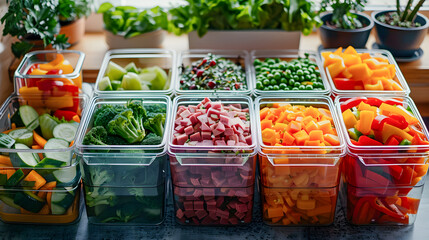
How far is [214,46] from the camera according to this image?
2.11 metres

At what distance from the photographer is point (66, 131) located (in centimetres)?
160

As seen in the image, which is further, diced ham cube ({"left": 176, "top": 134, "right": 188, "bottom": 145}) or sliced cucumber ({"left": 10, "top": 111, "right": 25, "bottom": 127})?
sliced cucumber ({"left": 10, "top": 111, "right": 25, "bottom": 127})

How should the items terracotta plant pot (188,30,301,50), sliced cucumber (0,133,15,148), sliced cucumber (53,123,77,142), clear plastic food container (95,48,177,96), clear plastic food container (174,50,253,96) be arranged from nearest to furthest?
sliced cucumber (0,133,15,148) → sliced cucumber (53,123,77,142) → clear plastic food container (174,50,253,96) → clear plastic food container (95,48,177,96) → terracotta plant pot (188,30,301,50)

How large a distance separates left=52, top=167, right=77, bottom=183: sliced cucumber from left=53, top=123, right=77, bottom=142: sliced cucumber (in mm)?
162

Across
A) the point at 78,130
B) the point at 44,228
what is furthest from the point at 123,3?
the point at 44,228

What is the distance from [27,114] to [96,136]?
376 millimetres

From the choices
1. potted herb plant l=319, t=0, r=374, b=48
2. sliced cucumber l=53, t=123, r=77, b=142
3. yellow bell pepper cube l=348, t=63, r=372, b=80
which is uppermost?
potted herb plant l=319, t=0, r=374, b=48

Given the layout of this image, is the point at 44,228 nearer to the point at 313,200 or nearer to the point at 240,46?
the point at 313,200

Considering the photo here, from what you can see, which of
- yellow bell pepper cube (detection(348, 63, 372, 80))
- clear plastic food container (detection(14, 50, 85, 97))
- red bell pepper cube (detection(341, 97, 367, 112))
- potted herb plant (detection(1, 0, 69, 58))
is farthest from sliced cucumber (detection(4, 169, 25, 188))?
yellow bell pepper cube (detection(348, 63, 372, 80))

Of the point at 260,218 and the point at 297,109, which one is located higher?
the point at 297,109

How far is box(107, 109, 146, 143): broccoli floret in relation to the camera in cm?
143

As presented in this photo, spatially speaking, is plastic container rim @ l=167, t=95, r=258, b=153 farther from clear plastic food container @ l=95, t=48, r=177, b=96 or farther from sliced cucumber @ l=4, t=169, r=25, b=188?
sliced cucumber @ l=4, t=169, r=25, b=188

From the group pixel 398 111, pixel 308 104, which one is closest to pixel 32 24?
pixel 308 104

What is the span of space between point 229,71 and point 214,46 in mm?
315
